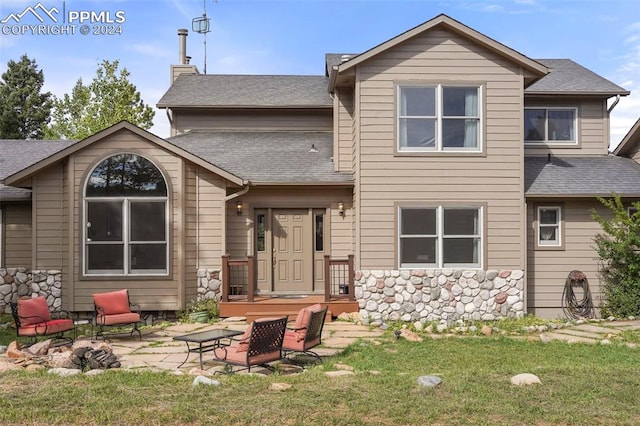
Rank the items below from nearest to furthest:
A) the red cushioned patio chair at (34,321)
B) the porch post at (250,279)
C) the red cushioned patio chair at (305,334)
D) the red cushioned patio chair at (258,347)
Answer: the red cushioned patio chair at (258,347) → the red cushioned patio chair at (305,334) → the red cushioned patio chair at (34,321) → the porch post at (250,279)

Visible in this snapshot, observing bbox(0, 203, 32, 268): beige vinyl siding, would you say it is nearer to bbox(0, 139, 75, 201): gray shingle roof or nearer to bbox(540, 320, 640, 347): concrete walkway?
bbox(0, 139, 75, 201): gray shingle roof

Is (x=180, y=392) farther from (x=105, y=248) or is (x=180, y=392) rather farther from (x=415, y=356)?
(x=105, y=248)

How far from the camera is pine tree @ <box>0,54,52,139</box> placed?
3909 cm

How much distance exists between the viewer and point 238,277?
43.7ft

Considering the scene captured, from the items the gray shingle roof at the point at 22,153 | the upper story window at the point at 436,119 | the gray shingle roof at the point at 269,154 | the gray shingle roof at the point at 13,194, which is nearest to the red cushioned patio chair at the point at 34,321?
the gray shingle roof at the point at 13,194

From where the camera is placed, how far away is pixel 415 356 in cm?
883

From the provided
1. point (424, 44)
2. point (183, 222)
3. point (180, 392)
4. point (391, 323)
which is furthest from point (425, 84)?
point (180, 392)

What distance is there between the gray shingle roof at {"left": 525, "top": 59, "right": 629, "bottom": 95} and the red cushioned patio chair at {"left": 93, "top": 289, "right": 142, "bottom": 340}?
10.9m

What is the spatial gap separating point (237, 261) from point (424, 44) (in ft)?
20.3

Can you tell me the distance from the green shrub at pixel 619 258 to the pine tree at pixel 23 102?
1446 inches

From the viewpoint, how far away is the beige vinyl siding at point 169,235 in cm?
1206

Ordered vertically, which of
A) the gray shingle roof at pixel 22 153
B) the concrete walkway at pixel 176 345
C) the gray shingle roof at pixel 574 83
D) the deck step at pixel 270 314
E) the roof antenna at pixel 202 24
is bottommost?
the concrete walkway at pixel 176 345

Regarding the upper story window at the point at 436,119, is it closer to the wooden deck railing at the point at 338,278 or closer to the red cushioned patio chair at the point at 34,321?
the wooden deck railing at the point at 338,278

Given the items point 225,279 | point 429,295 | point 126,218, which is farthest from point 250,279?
point 429,295
